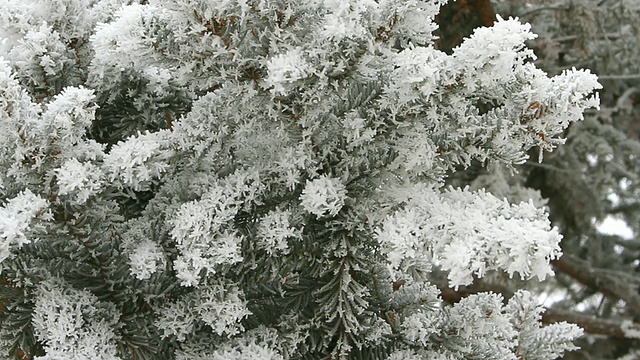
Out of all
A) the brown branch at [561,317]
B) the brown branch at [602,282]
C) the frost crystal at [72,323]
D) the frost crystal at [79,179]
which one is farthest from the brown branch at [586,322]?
the frost crystal at [79,179]

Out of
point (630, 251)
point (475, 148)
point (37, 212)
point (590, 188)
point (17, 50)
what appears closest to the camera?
point (37, 212)

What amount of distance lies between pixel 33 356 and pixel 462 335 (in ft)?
2.38

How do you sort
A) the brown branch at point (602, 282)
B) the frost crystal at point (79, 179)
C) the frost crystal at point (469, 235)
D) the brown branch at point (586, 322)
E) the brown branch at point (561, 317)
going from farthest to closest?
the brown branch at point (602, 282)
the brown branch at point (586, 322)
the brown branch at point (561, 317)
the frost crystal at point (79, 179)
the frost crystal at point (469, 235)

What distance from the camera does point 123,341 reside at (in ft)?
3.97

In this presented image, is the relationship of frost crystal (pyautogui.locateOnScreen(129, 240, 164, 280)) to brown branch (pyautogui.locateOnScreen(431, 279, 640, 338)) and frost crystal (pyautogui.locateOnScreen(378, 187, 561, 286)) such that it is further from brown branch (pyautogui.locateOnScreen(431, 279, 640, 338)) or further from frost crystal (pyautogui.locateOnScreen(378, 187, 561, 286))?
brown branch (pyautogui.locateOnScreen(431, 279, 640, 338))

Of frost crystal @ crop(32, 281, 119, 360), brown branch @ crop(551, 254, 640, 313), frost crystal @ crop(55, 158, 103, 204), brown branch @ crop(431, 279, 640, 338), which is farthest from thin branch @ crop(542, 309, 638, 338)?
frost crystal @ crop(55, 158, 103, 204)

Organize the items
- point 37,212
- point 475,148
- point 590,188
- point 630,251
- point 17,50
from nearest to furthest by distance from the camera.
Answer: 1. point 37,212
2. point 475,148
3. point 17,50
4. point 590,188
5. point 630,251

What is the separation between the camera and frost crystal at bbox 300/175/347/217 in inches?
42.8

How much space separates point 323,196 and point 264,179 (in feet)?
0.47

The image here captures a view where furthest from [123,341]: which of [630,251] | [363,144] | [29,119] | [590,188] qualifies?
[630,251]

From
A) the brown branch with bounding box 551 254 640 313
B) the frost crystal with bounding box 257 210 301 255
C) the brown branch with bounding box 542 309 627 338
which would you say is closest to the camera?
the frost crystal with bounding box 257 210 301 255

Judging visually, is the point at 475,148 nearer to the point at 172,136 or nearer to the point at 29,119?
the point at 172,136

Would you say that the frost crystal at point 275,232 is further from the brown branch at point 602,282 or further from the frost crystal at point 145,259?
the brown branch at point 602,282

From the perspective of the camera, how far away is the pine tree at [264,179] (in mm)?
1013
